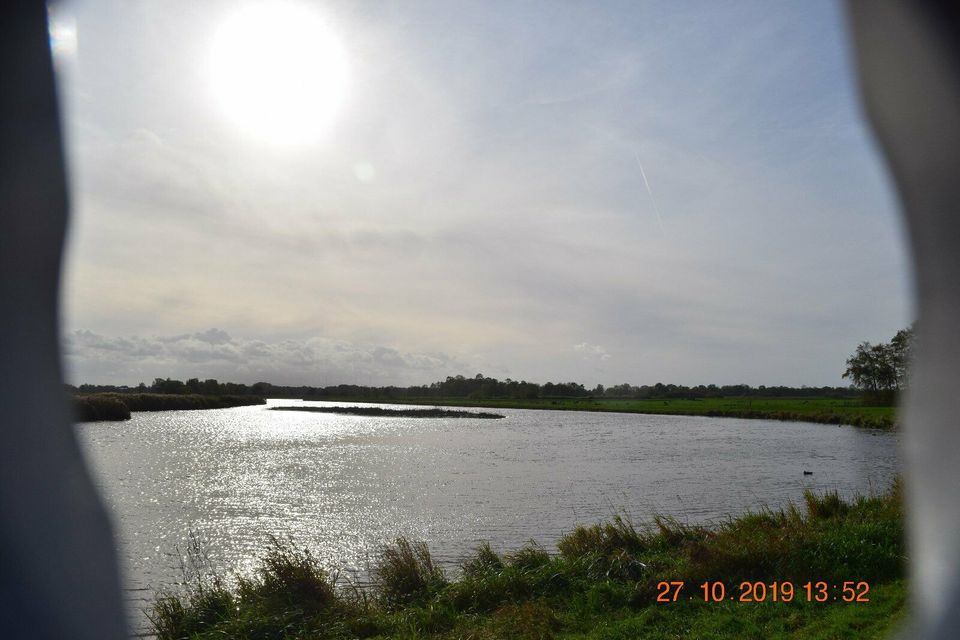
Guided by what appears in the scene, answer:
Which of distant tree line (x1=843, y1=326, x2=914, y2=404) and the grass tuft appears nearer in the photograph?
the grass tuft

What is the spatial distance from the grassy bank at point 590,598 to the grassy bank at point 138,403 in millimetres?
23437

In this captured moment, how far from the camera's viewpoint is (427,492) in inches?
1048

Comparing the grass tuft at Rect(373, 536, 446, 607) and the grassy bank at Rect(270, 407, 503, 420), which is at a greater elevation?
the grassy bank at Rect(270, 407, 503, 420)

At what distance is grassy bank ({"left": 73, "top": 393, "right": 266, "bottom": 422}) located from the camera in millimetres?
70062

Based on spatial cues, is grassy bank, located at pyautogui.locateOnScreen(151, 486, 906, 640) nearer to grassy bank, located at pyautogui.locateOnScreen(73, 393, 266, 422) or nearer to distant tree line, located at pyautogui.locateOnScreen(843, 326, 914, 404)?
grassy bank, located at pyautogui.locateOnScreen(73, 393, 266, 422)

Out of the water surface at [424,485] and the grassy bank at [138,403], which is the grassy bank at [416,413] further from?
the water surface at [424,485]

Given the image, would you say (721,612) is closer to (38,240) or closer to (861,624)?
(861,624)

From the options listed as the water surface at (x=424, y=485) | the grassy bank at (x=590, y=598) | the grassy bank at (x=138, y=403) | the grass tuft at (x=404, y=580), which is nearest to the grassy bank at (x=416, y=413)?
the grassy bank at (x=138, y=403)

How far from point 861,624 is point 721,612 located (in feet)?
5.45

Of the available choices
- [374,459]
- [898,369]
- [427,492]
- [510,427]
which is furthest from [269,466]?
[898,369]
